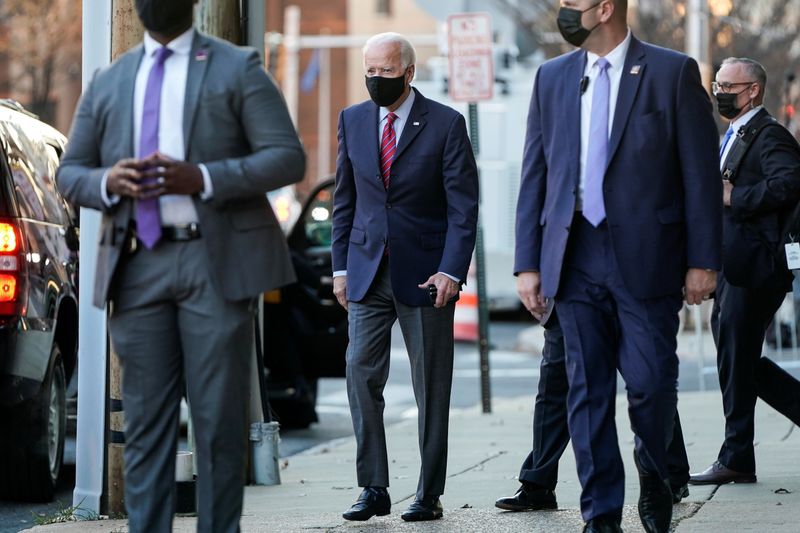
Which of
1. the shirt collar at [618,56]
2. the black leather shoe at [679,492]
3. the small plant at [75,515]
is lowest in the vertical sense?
the small plant at [75,515]

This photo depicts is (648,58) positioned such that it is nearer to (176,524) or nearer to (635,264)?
(635,264)

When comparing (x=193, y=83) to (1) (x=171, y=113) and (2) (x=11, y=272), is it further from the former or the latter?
(2) (x=11, y=272)

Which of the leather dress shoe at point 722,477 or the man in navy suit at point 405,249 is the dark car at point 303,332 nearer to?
the leather dress shoe at point 722,477

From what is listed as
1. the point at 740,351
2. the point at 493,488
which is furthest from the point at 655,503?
the point at 493,488

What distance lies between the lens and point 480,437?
1110cm

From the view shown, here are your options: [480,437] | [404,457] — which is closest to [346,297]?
[404,457]

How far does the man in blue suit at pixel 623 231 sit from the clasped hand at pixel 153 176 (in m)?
1.48

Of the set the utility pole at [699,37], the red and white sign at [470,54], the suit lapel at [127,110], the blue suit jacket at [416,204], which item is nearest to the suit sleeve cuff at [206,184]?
the suit lapel at [127,110]

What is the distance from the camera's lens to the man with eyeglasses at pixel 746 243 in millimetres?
7586

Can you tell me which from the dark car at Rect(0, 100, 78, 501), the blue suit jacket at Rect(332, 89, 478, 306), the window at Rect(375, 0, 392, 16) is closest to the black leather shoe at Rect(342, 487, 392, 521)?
the blue suit jacket at Rect(332, 89, 478, 306)

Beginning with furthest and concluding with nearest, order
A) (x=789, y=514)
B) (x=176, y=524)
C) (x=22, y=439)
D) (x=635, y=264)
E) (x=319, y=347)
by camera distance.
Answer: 1. (x=319, y=347)
2. (x=22, y=439)
3. (x=176, y=524)
4. (x=789, y=514)
5. (x=635, y=264)

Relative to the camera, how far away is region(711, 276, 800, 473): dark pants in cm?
769

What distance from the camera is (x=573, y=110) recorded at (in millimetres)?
5801

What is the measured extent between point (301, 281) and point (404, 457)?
92.3 inches
